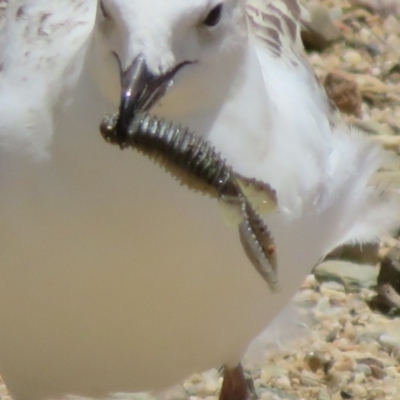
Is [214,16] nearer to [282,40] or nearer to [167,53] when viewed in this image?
[167,53]

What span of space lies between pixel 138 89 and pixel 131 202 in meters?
0.42

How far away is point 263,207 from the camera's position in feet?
7.84

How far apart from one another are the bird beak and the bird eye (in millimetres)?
183

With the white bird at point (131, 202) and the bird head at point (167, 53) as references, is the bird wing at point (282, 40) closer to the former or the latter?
the white bird at point (131, 202)

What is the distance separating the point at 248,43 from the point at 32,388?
3.73 ft

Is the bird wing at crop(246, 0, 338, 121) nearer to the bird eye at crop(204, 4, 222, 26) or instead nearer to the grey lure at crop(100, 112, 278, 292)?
the bird eye at crop(204, 4, 222, 26)

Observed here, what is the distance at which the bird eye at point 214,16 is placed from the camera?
8.70 feet

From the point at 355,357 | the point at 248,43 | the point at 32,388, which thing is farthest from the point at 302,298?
the point at 248,43

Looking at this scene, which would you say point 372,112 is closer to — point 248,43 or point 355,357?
point 355,357

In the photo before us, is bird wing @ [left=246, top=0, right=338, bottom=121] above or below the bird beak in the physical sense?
below

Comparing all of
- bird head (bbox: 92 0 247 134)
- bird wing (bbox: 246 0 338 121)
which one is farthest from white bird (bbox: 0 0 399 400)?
bird wing (bbox: 246 0 338 121)

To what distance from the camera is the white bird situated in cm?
266

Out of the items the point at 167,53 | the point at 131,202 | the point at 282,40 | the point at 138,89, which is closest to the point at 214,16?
the point at 167,53

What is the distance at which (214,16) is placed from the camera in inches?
105
